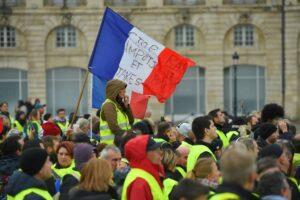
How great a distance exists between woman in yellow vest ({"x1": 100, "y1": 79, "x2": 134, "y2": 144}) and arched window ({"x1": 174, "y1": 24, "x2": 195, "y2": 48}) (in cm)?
3345

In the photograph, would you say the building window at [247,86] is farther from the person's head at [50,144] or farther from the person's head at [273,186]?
the person's head at [273,186]

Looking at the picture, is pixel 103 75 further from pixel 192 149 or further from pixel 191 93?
pixel 191 93

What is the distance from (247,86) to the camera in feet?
157

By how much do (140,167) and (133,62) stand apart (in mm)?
7234

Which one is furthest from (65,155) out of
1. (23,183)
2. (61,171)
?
(23,183)

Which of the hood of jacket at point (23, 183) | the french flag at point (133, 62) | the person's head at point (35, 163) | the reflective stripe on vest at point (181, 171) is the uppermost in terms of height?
the french flag at point (133, 62)

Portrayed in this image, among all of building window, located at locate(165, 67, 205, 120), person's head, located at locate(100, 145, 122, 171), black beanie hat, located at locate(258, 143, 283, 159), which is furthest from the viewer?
building window, located at locate(165, 67, 205, 120)

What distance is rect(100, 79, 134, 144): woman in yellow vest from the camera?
14.1m

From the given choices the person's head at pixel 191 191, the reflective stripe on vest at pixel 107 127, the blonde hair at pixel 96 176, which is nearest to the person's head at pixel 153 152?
the blonde hair at pixel 96 176

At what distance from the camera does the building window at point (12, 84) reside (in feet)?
156

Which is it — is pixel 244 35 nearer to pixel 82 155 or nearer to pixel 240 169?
pixel 82 155

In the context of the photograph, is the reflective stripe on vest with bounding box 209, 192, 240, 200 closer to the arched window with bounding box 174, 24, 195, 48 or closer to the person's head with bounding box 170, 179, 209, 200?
the person's head with bounding box 170, 179, 209, 200

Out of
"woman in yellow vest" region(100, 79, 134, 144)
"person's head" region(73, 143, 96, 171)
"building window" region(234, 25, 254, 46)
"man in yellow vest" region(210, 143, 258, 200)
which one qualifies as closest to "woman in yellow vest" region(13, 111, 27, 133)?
"woman in yellow vest" region(100, 79, 134, 144)

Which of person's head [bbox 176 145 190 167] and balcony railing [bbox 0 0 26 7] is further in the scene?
balcony railing [bbox 0 0 26 7]
